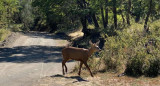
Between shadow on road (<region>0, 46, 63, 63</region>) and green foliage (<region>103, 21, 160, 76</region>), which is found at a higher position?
green foliage (<region>103, 21, 160, 76</region>)

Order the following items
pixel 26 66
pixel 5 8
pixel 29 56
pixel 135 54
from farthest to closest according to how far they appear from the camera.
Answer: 1. pixel 5 8
2. pixel 29 56
3. pixel 26 66
4. pixel 135 54

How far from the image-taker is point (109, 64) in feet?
43.8

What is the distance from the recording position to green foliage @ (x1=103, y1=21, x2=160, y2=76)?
460 inches

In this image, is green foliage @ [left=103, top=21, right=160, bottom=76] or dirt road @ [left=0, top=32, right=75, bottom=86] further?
dirt road @ [left=0, top=32, right=75, bottom=86]

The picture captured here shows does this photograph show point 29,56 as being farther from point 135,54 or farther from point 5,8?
point 5,8

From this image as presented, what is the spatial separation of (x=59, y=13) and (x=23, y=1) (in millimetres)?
51468

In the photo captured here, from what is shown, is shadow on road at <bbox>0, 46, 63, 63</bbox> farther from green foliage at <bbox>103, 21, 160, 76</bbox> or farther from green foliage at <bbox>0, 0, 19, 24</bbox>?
green foliage at <bbox>0, 0, 19, 24</bbox>

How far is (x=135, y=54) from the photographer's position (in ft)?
39.3

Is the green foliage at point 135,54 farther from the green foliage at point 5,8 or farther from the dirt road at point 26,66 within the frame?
the green foliage at point 5,8

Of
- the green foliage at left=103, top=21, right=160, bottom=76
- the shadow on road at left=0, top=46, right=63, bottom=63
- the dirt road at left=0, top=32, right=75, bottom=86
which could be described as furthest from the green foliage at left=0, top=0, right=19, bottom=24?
the green foliage at left=103, top=21, right=160, bottom=76

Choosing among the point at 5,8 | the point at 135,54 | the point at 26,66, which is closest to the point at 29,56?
the point at 26,66

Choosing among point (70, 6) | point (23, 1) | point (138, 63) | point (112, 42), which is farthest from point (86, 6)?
point (23, 1)

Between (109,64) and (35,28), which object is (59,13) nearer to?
(109,64)

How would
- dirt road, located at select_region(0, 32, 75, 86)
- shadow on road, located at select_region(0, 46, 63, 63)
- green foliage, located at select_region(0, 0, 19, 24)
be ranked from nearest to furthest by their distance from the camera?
dirt road, located at select_region(0, 32, 75, 86) < shadow on road, located at select_region(0, 46, 63, 63) < green foliage, located at select_region(0, 0, 19, 24)
